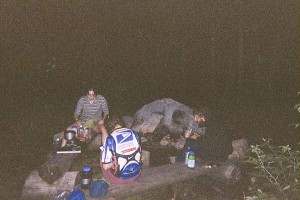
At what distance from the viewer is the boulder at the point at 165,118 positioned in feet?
34.8

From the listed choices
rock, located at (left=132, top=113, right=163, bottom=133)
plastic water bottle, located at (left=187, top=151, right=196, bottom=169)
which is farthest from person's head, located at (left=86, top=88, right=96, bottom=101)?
plastic water bottle, located at (left=187, top=151, right=196, bottom=169)

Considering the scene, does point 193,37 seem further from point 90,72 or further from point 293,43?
point 90,72

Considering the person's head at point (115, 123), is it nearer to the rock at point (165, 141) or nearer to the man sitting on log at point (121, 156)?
the man sitting on log at point (121, 156)

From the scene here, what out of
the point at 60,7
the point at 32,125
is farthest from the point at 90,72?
the point at 32,125

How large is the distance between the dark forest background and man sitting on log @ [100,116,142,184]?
3.59 m

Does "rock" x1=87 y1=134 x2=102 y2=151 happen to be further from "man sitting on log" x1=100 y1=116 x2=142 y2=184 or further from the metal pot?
"man sitting on log" x1=100 y1=116 x2=142 y2=184

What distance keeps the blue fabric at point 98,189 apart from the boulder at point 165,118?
577 centimetres

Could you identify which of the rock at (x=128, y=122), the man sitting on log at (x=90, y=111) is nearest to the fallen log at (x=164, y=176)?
the man sitting on log at (x=90, y=111)

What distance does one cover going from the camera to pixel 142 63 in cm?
2848

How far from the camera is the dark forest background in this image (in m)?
13.7

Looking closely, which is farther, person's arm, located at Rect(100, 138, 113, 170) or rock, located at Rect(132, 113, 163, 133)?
rock, located at Rect(132, 113, 163, 133)

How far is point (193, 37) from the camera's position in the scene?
3055cm

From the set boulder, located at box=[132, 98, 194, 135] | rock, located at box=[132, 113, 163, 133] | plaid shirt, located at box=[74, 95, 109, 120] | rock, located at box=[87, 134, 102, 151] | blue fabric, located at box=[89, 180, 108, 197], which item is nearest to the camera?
blue fabric, located at box=[89, 180, 108, 197]

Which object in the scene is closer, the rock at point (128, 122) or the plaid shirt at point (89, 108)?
the plaid shirt at point (89, 108)
